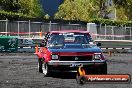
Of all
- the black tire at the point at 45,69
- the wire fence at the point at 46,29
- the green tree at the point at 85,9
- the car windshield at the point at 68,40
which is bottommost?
the black tire at the point at 45,69

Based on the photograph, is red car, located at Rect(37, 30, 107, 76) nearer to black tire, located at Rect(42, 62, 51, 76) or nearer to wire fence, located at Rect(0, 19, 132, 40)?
black tire, located at Rect(42, 62, 51, 76)

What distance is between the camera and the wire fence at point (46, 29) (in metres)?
47.0

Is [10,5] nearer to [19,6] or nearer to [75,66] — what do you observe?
[19,6]

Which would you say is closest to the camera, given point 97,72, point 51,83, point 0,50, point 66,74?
point 51,83

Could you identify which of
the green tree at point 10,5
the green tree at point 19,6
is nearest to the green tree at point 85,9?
the green tree at point 19,6

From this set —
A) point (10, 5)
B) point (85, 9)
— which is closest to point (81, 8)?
point (85, 9)

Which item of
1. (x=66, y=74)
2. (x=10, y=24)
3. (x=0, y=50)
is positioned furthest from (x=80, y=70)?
(x=10, y=24)

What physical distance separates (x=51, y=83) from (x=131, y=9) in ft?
185

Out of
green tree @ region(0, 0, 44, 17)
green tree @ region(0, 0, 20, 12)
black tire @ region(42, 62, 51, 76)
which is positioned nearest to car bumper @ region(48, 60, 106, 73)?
black tire @ region(42, 62, 51, 76)

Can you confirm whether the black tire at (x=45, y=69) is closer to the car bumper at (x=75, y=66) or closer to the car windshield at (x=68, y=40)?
the car bumper at (x=75, y=66)

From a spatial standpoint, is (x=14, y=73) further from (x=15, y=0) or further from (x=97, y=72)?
(x=15, y=0)

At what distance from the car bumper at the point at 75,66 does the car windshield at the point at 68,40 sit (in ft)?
3.35

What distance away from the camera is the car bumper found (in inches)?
611

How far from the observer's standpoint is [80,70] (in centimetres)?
1474
